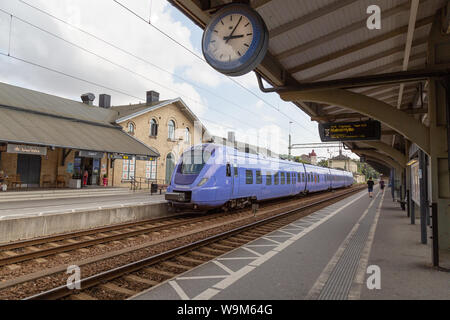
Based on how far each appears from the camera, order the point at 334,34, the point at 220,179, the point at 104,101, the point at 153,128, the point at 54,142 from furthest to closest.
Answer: the point at 104,101 → the point at 153,128 → the point at 54,142 → the point at 220,179 → the point at 334,34

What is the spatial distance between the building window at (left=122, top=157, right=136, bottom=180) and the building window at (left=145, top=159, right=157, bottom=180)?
1.40 meters

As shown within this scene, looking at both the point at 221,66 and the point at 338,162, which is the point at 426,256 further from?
the point at 338,162

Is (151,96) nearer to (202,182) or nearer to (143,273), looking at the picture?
(202,182)

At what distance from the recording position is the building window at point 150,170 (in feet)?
82.1

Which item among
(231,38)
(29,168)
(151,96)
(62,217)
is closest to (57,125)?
(29,168)

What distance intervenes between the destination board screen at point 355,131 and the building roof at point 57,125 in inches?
534

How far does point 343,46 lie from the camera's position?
6.51 m

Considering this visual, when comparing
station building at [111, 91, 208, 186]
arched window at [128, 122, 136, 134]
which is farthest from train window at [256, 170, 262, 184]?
arched window at [128, 122, 136, 134]

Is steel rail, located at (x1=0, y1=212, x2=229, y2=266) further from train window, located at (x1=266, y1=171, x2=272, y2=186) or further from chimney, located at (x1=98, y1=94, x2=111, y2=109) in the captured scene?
chimney, located at (x1=98, y1=94, x2=111, y2=109)

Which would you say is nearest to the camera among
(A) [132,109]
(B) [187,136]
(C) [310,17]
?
(C) [310,17]

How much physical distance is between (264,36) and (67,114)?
64.0 feet

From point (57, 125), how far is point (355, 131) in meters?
16.9

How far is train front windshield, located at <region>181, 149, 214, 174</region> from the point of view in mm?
11273
